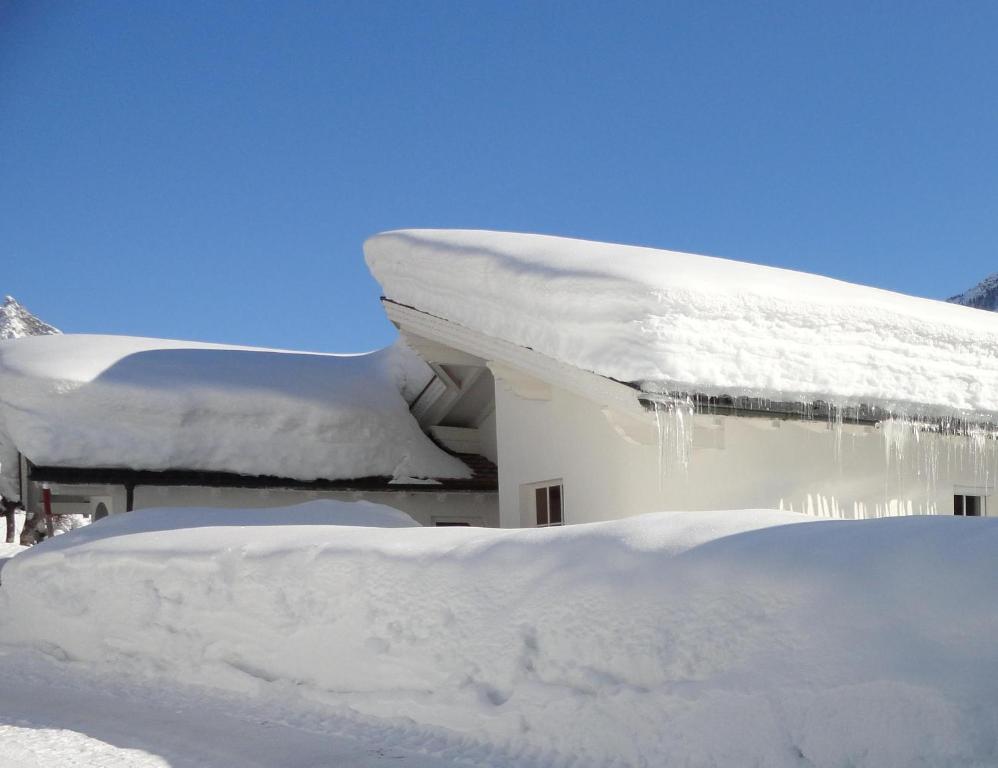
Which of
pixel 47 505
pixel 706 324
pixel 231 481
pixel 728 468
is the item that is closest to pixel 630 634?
pixel 706 324

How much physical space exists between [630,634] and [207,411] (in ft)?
27.5

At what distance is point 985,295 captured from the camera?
85000mm

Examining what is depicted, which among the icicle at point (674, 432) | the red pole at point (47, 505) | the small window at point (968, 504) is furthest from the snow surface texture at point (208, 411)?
the small window at point (968, 504)

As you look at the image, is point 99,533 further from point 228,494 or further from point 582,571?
point 582,571

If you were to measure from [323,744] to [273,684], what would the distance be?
1198mm

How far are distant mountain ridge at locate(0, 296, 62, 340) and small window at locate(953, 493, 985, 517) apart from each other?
504 feet

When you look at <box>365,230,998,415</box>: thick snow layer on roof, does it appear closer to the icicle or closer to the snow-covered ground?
the icicle

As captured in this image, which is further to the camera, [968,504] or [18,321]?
[18,321]

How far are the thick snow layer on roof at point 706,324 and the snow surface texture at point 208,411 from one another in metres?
3.26

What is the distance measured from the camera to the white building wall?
8.34 meters

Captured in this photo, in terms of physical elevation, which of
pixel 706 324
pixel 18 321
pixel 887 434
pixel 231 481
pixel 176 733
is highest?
pixel 18 321

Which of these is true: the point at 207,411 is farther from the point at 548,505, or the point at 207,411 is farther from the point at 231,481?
the point at 548,505

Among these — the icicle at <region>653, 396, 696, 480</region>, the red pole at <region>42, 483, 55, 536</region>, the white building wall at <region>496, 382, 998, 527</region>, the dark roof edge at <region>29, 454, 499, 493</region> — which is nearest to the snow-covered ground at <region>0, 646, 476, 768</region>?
the icicle at <region>653, 396, 696, 480</region>

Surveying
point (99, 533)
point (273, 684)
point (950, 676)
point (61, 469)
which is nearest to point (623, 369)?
point (273, 684)
